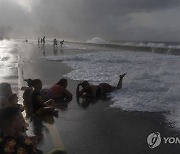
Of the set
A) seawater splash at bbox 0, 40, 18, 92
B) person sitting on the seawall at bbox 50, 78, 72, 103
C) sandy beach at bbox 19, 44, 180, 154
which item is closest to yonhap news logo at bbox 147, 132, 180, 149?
sandy beach at bbox 19, 44, 180, 154

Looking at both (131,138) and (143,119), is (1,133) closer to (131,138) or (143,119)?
(131,138)

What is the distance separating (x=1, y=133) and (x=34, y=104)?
5.05 meters

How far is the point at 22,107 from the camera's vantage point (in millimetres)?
8359

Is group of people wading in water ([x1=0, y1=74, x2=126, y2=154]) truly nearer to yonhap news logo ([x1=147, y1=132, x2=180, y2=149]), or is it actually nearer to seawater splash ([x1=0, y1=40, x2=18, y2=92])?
yonhap news logo ([x1=147, y1=132, x2=180, y2=149])

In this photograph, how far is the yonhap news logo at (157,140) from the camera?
654cm

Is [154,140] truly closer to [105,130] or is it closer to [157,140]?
[157,140]

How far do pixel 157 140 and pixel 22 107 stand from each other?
11.4 feet

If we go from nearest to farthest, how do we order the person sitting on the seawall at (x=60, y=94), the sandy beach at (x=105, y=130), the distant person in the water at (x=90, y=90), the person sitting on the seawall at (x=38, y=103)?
1. the sandy beach at (x=105, y=130)
2. the person sitting on the seawall at (x=38, y=103)
3. the person sitting on the seawall at (x=60, y=94)
4. the distant person in the water at (x=90, y=90)

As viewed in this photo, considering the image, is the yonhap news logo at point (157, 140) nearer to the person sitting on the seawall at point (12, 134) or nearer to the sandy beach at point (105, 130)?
the sandy beach at point (105, 130)

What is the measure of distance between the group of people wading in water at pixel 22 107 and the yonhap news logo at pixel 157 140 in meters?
2.21

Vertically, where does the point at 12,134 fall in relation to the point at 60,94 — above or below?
above

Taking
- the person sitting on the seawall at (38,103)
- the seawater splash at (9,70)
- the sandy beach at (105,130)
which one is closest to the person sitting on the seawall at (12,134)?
the sandy beach at (105,130)

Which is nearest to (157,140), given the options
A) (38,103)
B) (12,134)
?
(38,103)

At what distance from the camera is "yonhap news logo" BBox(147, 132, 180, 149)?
654 centimetres
